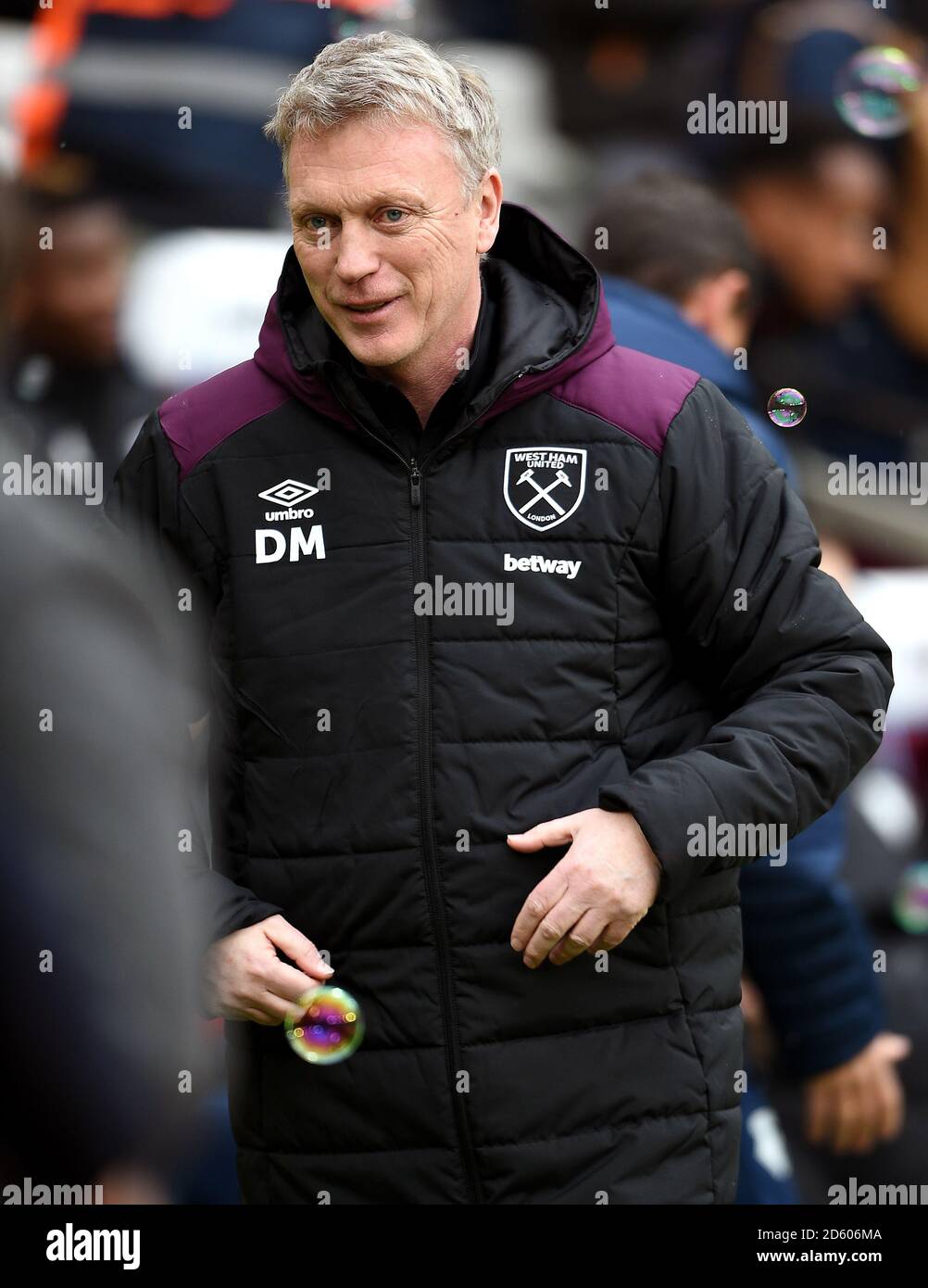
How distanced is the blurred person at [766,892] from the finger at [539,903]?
1.10m

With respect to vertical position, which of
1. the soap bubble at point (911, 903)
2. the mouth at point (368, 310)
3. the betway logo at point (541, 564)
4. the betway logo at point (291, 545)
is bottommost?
the soap bubble at point (911, 903)

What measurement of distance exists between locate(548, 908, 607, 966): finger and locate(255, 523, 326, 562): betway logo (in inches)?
24.1

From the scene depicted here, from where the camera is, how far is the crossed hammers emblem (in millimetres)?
2754

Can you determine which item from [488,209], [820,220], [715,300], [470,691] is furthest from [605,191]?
[470,691]

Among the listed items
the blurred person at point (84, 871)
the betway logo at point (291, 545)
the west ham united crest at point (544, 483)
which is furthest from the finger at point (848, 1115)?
the blurred person at point (84, 871)

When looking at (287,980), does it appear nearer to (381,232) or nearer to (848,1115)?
(381,232)

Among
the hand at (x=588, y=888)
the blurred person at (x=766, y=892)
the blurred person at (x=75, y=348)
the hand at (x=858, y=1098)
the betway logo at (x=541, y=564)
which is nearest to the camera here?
the hand at (x=588, y=888)

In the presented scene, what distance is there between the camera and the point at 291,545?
9.09ft

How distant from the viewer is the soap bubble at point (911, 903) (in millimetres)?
4883

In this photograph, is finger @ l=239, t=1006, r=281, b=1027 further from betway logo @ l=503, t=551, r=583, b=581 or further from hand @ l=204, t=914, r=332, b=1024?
betway logo @ l=503, t=551, r=583, b=581

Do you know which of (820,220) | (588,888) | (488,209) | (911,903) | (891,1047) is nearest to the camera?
(588,888)

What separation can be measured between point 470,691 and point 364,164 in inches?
28.0

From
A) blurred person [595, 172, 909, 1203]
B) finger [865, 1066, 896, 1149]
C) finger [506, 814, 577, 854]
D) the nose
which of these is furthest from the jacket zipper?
finger [865, 1066, 896, 1149]

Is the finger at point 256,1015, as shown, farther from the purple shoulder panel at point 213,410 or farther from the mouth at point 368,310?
the mouth at point 368,310
